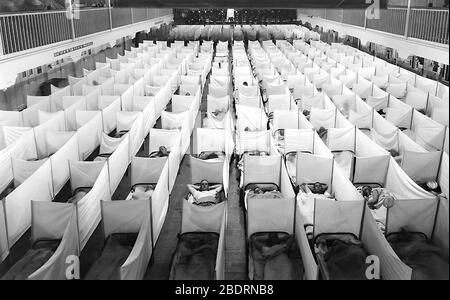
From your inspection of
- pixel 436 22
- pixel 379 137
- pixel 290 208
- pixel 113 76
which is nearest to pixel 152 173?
pixel 290 208

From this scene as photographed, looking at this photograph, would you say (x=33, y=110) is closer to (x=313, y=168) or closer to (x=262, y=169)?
(x=262, y=169)

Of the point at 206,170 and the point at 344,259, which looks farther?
the point at 206,170

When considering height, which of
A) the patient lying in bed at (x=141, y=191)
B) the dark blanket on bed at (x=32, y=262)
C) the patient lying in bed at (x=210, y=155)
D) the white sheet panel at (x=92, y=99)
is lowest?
the dark blanket on bed at (x=32, y=262)

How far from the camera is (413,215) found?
21.7ft

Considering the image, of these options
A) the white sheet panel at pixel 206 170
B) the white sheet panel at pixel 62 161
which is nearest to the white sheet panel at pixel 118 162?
the white sheet panel at pixel 62 161

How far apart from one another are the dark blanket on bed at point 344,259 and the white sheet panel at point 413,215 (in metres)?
0.73

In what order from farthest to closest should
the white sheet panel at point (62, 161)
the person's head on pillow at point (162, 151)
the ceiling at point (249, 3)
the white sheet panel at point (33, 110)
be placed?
the white sheet panel at point (33, 110)
the person's head on pillow at point (162, 151)
the white sheet panel at point (62, 161)
the ceiling at point (249, 3)

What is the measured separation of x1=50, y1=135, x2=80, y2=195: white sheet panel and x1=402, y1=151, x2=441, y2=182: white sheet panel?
21.5ft

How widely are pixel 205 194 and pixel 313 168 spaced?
7.04 feet

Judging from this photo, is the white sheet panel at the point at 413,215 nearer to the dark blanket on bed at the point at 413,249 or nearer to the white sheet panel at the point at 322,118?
the dark blanket on bed at the point at 413,249

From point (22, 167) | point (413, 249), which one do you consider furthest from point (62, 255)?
point (413, 249)

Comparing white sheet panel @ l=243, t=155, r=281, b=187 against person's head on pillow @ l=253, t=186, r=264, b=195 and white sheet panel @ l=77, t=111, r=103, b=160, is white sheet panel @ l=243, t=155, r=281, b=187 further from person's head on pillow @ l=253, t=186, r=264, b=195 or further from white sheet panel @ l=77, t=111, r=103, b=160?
white sheet panel @ l=77, t=111, r=103, b=160

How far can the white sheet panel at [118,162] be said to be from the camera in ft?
28.7

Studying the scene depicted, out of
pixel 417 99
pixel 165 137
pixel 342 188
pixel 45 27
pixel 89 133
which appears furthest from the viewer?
pixel 417 99
